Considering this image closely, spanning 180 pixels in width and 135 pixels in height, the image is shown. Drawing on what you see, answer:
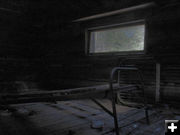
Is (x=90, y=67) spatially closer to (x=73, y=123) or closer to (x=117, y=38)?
(x=117, y=38)

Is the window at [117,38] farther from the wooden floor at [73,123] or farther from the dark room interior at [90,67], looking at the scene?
the wooden floor at [73,123]

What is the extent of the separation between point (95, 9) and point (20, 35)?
317 centimetres

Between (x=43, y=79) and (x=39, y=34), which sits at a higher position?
(x=39, y=34)

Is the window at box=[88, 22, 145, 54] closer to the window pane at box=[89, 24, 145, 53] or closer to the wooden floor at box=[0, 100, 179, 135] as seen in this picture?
the window pane at box=[89, 24, 145, 53]

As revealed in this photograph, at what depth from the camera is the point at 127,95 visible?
4156mm

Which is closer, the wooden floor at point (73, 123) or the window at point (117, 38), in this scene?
the wooden floor at point (73, 123)

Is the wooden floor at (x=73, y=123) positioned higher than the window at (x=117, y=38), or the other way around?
the window at (x=117, y=38)

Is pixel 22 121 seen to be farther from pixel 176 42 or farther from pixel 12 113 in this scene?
pixel 176 42

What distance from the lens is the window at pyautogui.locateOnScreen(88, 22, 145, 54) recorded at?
415 cm

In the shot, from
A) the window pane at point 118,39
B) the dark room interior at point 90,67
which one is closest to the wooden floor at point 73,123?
the dark room interior at point 90,67

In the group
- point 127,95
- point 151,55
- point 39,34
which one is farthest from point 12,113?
point 39,34

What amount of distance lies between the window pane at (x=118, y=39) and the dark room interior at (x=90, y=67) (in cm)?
3

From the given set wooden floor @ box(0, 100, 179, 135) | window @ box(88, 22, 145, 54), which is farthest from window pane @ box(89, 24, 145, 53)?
wooden floor @ box(0, 100, 179, 135)

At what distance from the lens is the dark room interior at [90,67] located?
7.06 feet
